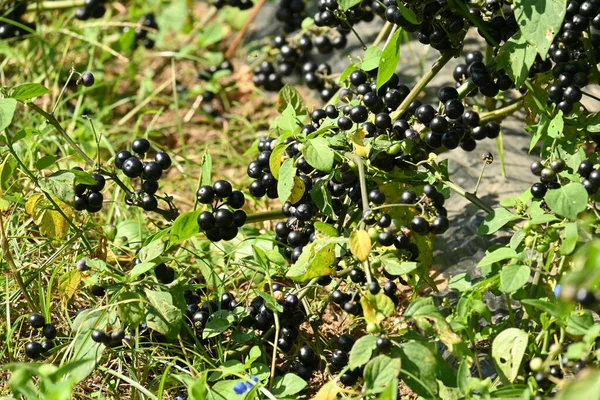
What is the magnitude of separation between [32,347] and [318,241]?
752 millimetres

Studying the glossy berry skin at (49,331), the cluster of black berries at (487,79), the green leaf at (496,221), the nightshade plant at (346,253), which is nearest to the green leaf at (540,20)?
the nightshade plant at (346,253)

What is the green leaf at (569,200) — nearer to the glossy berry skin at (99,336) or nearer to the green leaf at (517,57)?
→ the green leaf at (517,57)

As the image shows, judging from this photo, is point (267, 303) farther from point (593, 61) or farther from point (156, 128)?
point (156, 128)

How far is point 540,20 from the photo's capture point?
1894mm

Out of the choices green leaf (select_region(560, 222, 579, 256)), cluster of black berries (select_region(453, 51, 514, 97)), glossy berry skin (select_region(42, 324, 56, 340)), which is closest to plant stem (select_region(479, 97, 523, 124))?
cluster of black berries (select_region(453, 51, 514, 97))

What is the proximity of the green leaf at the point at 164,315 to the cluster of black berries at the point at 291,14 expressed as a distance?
1771 mm

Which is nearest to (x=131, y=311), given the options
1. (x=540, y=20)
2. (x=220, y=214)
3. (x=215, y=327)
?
(x=215, y=327)

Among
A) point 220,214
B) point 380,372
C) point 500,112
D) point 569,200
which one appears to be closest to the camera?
point 380,372

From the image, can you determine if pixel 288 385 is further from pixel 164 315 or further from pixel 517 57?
pixel 517 57

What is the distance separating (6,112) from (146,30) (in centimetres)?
175

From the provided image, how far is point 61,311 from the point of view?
210cm

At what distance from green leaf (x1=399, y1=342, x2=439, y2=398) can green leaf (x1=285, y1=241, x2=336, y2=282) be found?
1.07ft

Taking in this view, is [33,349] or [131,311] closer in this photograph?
[131,311]

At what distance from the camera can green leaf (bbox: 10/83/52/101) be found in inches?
74.9
